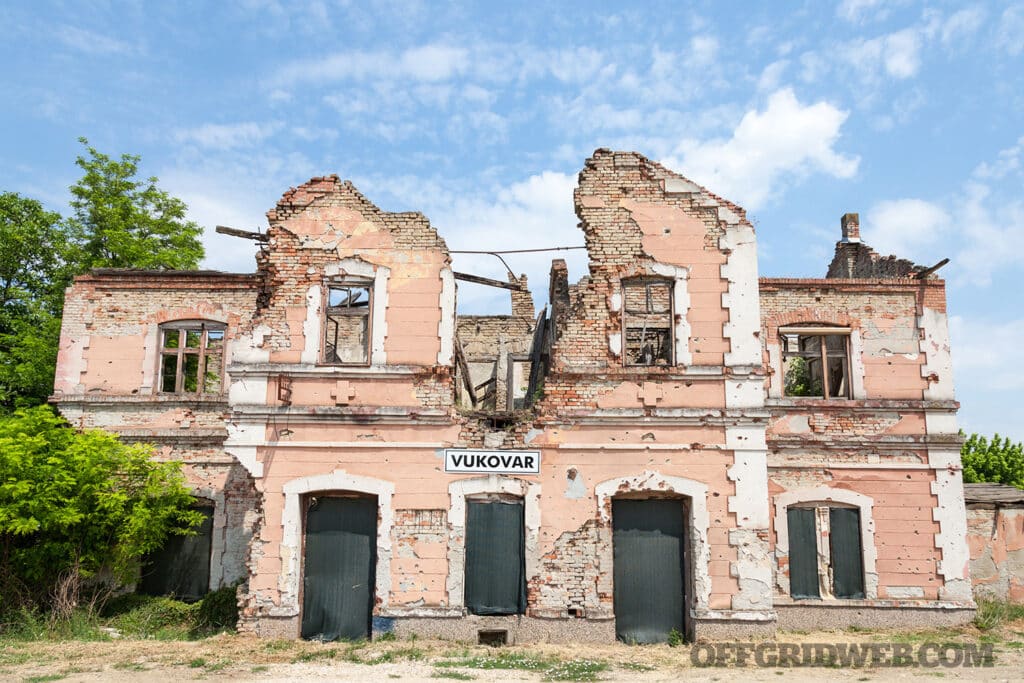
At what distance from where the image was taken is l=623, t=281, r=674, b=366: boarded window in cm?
1334

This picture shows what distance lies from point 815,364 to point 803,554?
164 inches

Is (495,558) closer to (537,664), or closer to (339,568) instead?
(537,664)

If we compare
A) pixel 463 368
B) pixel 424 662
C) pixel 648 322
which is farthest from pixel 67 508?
pixel 648 322

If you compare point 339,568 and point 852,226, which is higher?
point 852,226

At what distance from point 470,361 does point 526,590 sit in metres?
14.0

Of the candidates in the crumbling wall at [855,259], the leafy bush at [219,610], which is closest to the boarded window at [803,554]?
the crumbling wall at [855,259]

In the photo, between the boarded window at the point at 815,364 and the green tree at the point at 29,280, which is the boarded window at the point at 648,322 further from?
the green tree at the point at 29,280

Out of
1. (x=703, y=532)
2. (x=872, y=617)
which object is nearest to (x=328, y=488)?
(x=703, y=532)

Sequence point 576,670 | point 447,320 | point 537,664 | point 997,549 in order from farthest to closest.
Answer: point 997,549 → point 447,320 → point 537,664 → point 576,670

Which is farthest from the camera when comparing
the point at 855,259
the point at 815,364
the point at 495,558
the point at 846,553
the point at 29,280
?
the point at 29,280

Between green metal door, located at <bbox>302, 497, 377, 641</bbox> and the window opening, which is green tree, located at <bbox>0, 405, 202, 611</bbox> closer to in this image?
the window opening

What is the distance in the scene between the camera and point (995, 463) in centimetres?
2295

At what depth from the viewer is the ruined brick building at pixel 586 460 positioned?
12141 mm

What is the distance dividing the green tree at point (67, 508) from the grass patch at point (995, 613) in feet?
46.9
